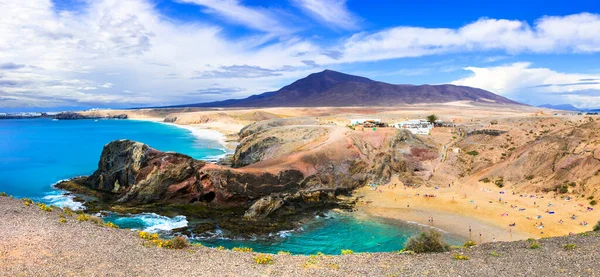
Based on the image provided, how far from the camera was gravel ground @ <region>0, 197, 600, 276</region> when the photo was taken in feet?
57.4

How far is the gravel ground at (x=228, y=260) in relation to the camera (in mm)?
17484

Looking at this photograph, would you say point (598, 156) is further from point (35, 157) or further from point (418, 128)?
point (35, 157)

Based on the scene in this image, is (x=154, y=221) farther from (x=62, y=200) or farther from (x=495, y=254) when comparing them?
(x=495, y=254)

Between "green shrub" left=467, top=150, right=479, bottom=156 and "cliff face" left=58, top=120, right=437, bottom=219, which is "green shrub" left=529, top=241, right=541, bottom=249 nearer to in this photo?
"cliff face" left=58, top=120, right=437, bottom=219

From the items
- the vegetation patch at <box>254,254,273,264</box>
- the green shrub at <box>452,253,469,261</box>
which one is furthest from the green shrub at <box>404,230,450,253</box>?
the vegetation patch at <box>254,254,273,264</box>

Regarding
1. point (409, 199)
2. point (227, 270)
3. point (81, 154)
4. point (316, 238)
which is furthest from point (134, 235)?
point (81, 154)

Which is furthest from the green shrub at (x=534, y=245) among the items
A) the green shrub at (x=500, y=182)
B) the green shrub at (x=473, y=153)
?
the green shrub at (x=473, y=153)

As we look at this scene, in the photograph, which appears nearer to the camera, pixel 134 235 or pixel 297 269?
pixel 297 269

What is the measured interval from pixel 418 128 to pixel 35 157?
74.2m

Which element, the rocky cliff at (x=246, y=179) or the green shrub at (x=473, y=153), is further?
the green shrub at (x=473, y=153)

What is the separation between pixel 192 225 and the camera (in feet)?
111

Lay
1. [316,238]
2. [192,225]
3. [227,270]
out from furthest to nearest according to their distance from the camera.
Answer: [192,225], [316,238], [227,270]

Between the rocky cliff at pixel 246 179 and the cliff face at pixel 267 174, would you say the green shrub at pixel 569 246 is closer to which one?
the rocky cliff at pixel 246 179

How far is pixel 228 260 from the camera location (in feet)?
64.0
